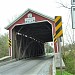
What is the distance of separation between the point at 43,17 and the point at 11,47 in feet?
14.9

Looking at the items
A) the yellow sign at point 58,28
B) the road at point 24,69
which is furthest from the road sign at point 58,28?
the road at point 24,69

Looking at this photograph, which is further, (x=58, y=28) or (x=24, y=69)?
(x=24, y=69)

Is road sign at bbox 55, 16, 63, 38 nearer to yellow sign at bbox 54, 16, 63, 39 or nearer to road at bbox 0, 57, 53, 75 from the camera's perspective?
yellow sign at bbox 54, 16, 63, 39

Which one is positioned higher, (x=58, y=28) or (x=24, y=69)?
(x=58, y=28)

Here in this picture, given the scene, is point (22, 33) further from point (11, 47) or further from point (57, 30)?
Answer: point (57, 30)

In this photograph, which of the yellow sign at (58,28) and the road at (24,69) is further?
the road at (24,69)

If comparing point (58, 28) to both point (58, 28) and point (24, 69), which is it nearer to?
point (58, 28)

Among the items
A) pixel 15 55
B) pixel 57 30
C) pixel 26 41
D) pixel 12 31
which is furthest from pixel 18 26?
pixel 57 30

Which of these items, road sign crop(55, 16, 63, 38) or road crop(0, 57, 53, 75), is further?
road crop(0, 57, 53, 75)

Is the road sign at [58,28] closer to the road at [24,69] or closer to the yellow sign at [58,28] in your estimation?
the yellow sign at [58,28]

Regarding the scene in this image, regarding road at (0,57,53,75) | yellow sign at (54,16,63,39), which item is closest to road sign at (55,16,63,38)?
yellow sign at (54,16,63,39)

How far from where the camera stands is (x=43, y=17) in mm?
29125

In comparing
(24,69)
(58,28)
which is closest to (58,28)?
(58,28)

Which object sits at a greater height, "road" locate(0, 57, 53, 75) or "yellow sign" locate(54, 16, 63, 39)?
"yellow sign" locate(54, 16, 63, 39)
